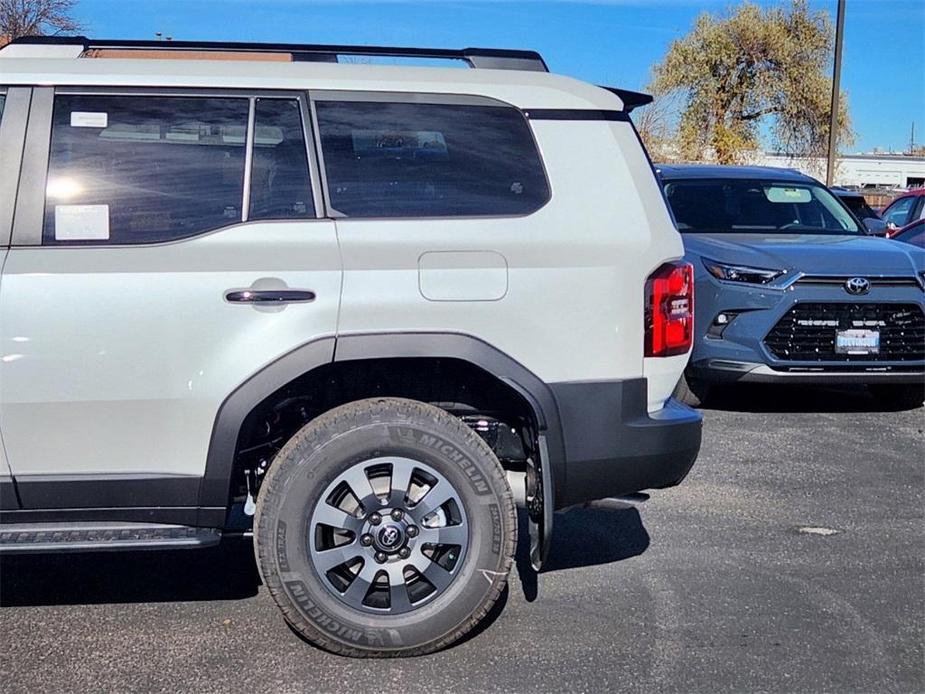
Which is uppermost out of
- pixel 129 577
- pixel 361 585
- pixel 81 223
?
pixel 81 223

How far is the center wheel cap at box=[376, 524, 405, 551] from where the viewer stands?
3.55 m

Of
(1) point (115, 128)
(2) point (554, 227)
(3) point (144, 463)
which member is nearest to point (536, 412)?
(2) point (554, 227)

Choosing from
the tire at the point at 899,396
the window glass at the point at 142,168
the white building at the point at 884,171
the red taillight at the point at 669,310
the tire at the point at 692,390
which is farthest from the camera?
the white building at the point at 884,171

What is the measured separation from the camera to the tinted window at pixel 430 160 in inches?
143

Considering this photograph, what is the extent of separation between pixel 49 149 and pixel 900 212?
13.0 m

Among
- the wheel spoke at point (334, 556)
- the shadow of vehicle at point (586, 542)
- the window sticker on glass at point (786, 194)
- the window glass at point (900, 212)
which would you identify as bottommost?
the shadow of vehicle at point (586, 542)

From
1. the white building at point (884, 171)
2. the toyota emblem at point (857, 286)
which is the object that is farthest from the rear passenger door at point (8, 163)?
the white building at point (884, 171)

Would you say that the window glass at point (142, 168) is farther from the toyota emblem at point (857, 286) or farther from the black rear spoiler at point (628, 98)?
the toyota emblem at point (857, 286)

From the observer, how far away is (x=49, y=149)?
3508mm

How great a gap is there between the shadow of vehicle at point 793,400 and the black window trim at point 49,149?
4844 mm

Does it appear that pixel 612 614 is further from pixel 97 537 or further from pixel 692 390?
pixel 692 390

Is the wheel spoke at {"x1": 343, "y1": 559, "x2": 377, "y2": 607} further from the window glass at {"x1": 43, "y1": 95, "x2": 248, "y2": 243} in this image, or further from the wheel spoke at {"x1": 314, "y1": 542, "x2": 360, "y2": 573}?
the window glass at {"x1": 43, "y1": 95, "x2": 248, "y2": 243}

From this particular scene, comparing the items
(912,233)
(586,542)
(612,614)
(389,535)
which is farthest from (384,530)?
(912,233)

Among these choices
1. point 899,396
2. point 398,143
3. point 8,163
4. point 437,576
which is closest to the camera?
point 8,163
